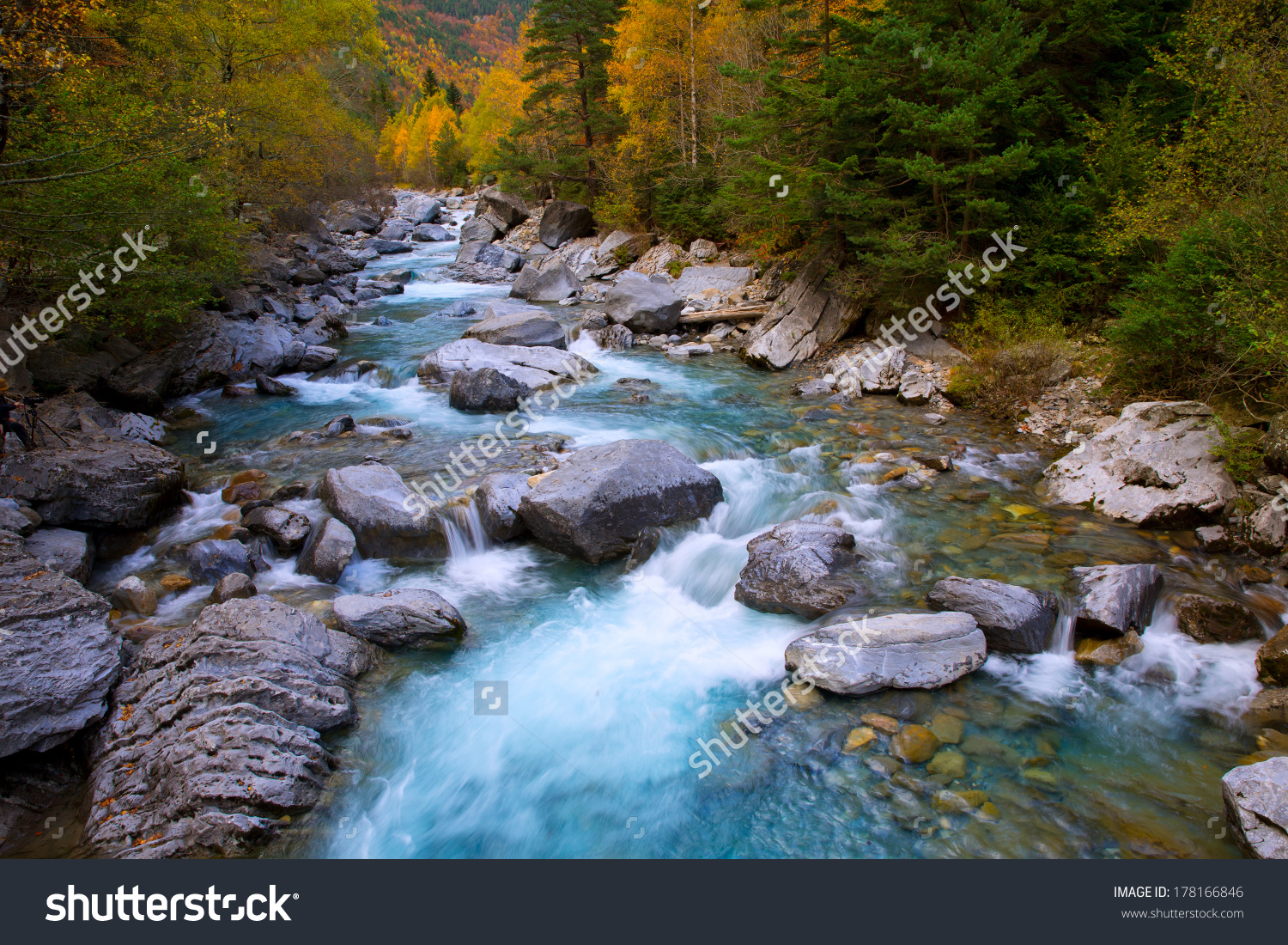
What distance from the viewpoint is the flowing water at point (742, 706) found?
14.9 ft

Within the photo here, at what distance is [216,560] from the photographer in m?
7.23

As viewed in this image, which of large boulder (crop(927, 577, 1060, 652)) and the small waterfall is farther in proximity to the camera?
the small waterfall

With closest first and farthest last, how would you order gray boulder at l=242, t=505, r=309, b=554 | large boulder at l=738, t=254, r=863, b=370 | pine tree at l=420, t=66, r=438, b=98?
gray boulder at l=242, t=505, r=309, b=554 < large boulder at l=738, t=254, r=863, b=370 < pine tree at l=420, t=66, r=438, b=98

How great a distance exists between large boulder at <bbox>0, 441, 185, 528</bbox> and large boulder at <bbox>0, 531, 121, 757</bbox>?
6.33 ft

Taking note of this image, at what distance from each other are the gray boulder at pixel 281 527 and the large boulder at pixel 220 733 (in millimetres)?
1848

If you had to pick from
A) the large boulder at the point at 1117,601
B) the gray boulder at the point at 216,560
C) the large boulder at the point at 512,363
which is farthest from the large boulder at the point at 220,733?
the large boulder at the point at 512,363

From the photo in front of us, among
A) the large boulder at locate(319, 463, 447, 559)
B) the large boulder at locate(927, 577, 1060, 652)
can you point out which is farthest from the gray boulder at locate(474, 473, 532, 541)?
the large boulder at locate(927, 577, 1060, 652)

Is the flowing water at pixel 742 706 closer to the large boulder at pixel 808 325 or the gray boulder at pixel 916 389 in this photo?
the gray boulder at pixel 916 389

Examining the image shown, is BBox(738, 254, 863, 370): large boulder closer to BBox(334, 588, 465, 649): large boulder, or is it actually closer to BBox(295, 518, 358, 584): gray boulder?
BBox(295, 518, 358, 584): gray boulder

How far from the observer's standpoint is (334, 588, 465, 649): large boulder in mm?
6309

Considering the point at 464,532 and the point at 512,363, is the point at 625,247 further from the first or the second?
the point at 464,532

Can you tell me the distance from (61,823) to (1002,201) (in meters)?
15.1

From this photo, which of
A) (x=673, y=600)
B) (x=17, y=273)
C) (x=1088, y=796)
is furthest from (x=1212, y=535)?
(x=17, y=273)

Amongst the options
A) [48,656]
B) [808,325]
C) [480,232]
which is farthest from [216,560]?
[480,232]
